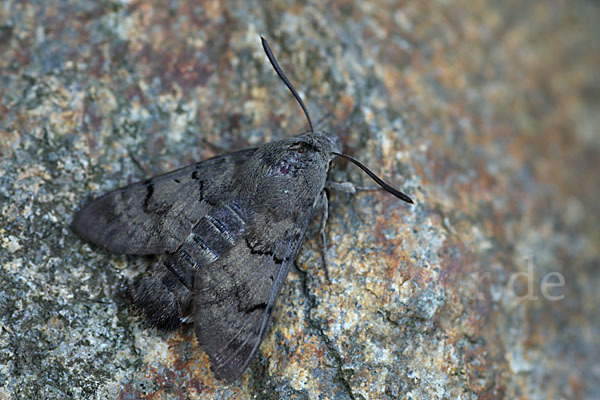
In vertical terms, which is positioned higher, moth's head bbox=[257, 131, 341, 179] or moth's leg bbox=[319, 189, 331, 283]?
moth's head bbox=[257, 131, 341, 179]

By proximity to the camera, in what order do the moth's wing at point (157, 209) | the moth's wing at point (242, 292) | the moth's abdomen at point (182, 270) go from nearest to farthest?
the moth's wing at point (242, 292)
the moth's abdomen at point (182, 270)
the moth's wing at point (157, 209)

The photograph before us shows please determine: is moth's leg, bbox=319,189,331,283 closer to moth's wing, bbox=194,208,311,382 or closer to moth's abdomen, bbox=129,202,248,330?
moth's wing, bbox=194,208,311,382

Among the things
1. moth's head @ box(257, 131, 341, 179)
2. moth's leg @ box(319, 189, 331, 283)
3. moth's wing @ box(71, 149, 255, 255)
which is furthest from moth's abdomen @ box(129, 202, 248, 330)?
moth's leg @ box(319, 189, 331, 283)

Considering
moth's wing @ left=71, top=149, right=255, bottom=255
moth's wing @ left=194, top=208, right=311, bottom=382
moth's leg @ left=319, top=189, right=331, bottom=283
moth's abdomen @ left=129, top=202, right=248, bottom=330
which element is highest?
moth's wing @ left=71, top=149, right=255, bottom=255

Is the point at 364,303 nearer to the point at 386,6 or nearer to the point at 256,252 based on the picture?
the point at 256,252

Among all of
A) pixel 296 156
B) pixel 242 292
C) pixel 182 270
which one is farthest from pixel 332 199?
pixel 182 270

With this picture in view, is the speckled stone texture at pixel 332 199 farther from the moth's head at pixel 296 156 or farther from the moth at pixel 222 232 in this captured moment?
the moth's head at pixel 296 156

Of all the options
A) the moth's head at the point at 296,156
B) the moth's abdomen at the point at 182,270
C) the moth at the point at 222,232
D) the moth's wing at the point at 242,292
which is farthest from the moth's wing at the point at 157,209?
the moth's wing at the point at 242,292
